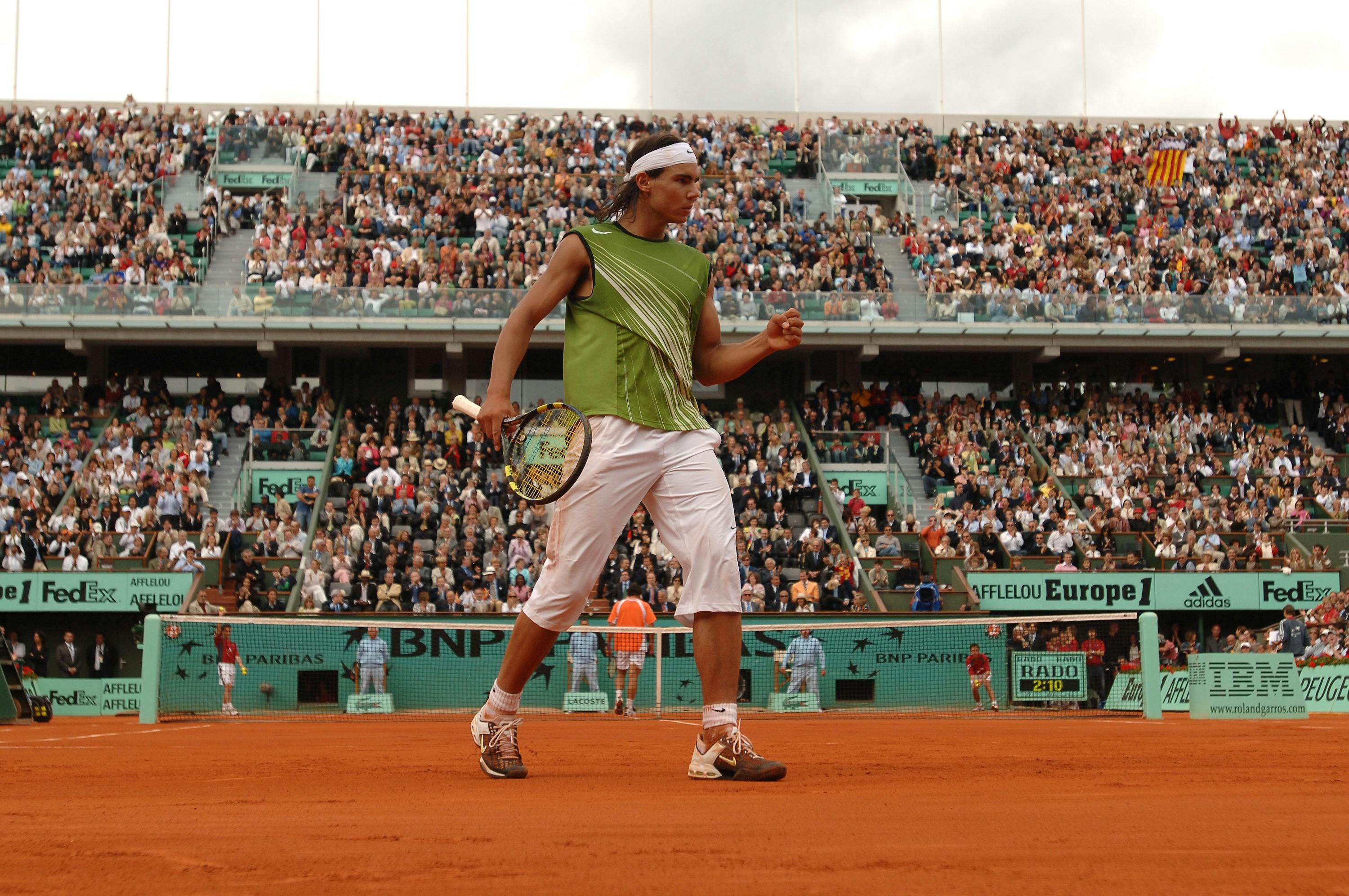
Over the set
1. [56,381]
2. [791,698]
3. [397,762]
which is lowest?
[791,698]

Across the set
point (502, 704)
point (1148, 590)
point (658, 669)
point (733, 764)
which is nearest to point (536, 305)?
point (502, 704)

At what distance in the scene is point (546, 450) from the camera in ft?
17.5

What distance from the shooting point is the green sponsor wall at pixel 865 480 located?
27062 millimetres

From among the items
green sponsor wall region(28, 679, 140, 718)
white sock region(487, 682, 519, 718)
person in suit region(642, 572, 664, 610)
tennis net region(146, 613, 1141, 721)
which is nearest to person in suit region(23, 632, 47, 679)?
green sponsor wall region(28, 679, 140, 718)

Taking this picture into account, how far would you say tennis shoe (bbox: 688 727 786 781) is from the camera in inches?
199

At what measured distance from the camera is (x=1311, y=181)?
3434 centimetres

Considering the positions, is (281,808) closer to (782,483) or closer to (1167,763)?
(1167,763)

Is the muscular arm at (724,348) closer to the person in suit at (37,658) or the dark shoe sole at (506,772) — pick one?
the dark shoe sole at (506,772)

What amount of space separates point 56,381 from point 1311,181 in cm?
3006

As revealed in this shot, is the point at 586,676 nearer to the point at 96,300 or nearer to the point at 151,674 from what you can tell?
the point at 151,674

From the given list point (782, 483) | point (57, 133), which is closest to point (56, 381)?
point (57, 133)

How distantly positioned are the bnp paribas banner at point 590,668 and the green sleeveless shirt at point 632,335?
12463 millimetres

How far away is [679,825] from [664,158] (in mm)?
2857

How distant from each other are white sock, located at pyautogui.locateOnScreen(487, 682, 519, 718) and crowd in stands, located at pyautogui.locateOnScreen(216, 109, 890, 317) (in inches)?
846
